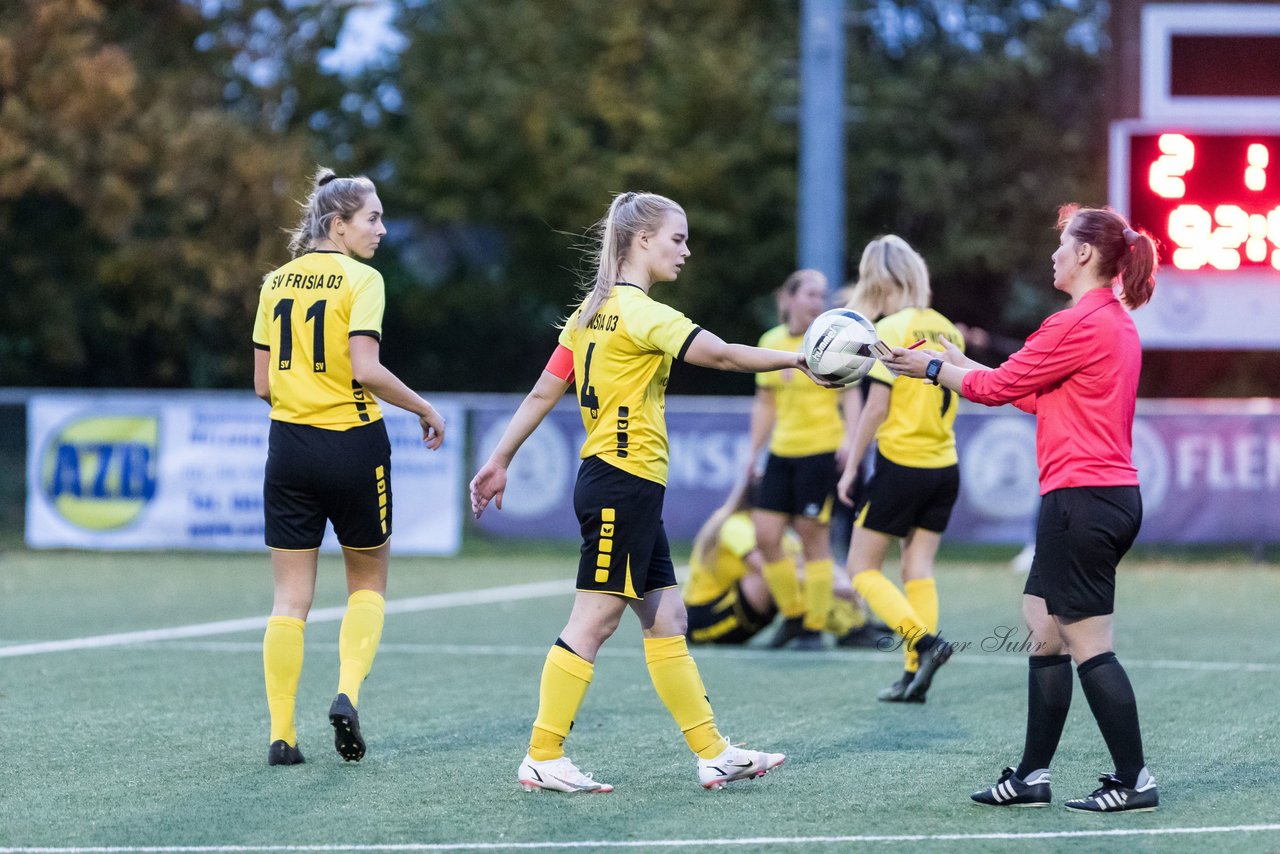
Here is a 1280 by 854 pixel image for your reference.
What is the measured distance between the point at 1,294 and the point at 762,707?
18.7 meters

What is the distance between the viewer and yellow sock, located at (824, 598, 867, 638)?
32.4 ft

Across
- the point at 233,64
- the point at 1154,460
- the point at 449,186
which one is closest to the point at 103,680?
the point at 1154,460

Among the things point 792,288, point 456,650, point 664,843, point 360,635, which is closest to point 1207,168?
point 792,288

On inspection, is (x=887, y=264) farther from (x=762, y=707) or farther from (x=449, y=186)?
(x=449, y=186)

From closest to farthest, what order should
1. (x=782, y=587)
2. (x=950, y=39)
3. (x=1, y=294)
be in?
1. (x=782, y=587)
2. (x=1, y=294)
3. (x=950, y=39)

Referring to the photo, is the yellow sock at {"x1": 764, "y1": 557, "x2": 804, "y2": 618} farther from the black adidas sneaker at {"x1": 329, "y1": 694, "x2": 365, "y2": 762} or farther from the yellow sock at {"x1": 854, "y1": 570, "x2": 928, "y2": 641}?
the black adidas sneaker at {"x1": 329, "y1": 694, "x2": 365, "y2": 762}

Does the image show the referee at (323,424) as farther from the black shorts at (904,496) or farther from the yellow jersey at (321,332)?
the black shorts at (904,496)

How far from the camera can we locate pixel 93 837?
4.89 meters

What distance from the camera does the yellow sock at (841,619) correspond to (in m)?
9.87

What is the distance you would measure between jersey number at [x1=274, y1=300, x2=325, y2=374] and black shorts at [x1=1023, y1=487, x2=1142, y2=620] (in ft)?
8.48

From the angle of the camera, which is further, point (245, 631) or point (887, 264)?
point (245, 631)

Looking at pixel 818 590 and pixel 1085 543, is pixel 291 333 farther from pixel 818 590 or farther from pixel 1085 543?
pixel 818 590

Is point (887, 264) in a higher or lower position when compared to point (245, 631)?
higher

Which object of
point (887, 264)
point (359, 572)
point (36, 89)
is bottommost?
point (359, 572)
